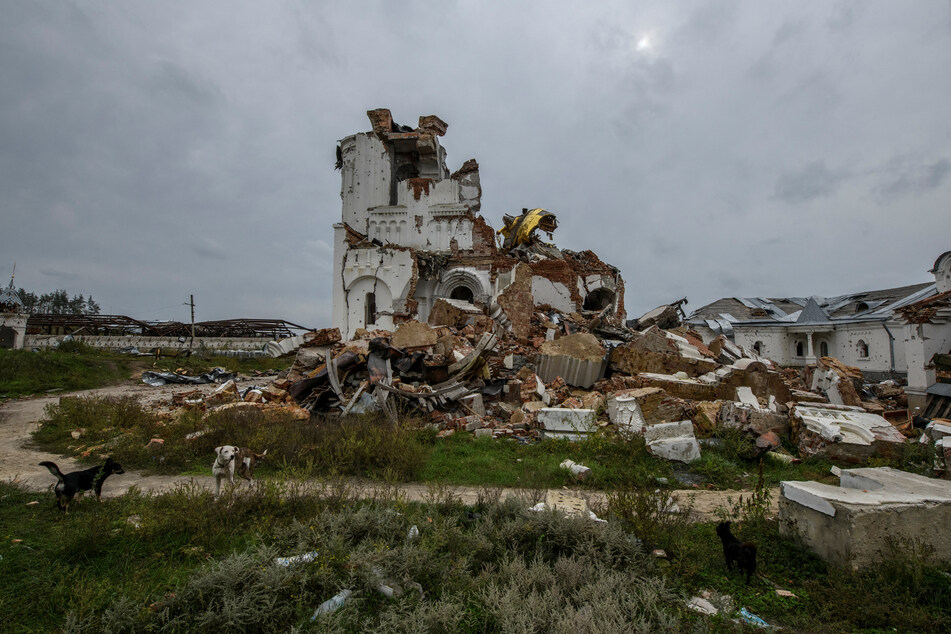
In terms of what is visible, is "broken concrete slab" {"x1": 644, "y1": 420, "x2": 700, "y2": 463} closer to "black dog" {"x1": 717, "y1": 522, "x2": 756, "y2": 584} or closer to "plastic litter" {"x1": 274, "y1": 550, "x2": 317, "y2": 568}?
"black dog" {"x1": 717, "y1": 522, "x2": 756, "y2": 584}

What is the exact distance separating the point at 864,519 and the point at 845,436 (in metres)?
4.40

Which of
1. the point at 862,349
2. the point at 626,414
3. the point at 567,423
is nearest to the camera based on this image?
the point at 567,423

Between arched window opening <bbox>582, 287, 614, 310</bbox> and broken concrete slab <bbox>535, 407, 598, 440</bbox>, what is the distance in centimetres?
1278

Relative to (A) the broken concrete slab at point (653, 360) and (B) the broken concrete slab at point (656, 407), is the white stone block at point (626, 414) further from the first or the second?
(A) the broken concrete slab at point (653, 360)

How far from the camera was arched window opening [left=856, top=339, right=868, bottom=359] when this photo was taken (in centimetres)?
2373

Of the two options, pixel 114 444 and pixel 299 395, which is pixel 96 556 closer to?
pixel 114 444

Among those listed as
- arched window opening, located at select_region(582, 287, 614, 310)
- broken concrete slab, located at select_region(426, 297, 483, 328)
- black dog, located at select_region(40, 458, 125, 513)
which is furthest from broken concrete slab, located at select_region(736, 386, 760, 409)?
arched window opening, located at select_region(582, 287, 614, 310)

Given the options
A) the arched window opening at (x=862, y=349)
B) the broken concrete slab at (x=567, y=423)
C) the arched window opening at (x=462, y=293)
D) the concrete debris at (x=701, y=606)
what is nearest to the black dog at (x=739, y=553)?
the concrete debris at (x=701, y=606)

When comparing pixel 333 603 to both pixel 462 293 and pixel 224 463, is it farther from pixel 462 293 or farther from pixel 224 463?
pixel 462 293

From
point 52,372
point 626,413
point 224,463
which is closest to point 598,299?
point 626,413

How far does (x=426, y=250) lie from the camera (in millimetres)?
21047

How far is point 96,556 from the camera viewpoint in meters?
3.55

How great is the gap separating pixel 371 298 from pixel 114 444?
1308 centimetres

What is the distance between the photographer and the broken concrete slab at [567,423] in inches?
303
